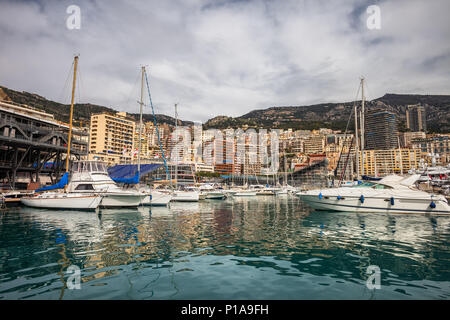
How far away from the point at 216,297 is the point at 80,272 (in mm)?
3919

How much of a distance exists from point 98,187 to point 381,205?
76.9 ft

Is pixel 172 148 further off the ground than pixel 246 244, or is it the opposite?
pixel 172 148

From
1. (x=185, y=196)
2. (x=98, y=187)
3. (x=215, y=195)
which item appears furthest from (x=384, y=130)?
(x=98, y=187)

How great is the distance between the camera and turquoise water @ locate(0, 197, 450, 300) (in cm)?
501

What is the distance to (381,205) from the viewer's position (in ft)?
57.2

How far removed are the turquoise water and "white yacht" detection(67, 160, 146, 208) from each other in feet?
28.1

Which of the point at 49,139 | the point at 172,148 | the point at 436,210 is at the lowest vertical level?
the point at 436,210

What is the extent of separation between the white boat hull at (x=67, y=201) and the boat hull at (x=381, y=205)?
18622 millimetres

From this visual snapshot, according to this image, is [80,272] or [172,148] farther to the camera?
[172,148]

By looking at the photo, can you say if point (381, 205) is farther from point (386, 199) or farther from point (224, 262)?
point (224, 262)
